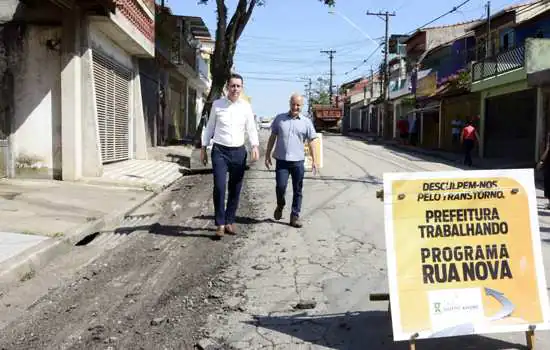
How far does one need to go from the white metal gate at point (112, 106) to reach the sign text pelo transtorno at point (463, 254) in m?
11.5

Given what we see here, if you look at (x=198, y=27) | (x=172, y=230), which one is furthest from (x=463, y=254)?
(x=198, y=27)

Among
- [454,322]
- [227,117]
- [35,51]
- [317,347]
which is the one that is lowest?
[317,347]

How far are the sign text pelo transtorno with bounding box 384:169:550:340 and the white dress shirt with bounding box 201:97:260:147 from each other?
11.4 feet

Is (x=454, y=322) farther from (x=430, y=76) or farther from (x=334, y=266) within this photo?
(x=430, y=76)

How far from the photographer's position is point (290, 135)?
7758 millimetres

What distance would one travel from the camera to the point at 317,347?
13.0 feet

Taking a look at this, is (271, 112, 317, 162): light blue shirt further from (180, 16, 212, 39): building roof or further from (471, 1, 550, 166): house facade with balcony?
(180, 16, 212, 39): building roof

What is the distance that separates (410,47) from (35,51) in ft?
129

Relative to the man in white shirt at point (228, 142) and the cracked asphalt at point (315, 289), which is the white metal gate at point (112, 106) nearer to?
the cracked asphalt at point (315, 289)

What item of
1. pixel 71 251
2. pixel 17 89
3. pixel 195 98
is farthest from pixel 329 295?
pixel 195 98

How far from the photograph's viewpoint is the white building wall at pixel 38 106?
39.0 feet

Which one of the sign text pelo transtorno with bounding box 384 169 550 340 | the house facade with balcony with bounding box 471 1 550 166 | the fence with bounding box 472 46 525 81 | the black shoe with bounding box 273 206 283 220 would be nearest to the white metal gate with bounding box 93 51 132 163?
the black shoe with bounding box 273 206 283 220

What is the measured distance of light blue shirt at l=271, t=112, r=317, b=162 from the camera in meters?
7.73

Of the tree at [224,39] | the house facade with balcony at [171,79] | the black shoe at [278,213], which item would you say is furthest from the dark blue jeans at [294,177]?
the house facade with balcony at [171,79]
